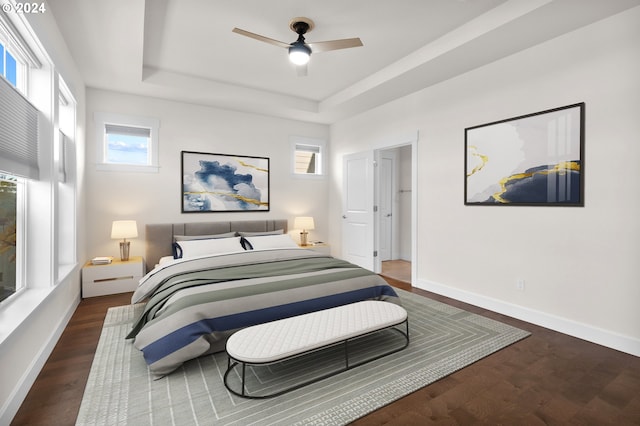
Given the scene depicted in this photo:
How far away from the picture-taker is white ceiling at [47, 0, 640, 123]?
2.66m

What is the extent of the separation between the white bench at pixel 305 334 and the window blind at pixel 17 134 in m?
1.70

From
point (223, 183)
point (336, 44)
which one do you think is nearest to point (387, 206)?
point (223, 183)

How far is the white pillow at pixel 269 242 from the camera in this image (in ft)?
14.3

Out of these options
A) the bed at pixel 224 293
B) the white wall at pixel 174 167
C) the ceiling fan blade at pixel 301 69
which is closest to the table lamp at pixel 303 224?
the white wall at pixel 174 167

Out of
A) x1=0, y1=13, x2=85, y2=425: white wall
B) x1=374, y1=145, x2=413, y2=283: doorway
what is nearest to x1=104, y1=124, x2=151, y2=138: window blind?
x1=0, y1=13, x2=85, y2=425: white wall

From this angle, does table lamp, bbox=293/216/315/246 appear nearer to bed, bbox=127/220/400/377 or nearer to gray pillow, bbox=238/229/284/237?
gray pillow, bbox=238/229/284/237

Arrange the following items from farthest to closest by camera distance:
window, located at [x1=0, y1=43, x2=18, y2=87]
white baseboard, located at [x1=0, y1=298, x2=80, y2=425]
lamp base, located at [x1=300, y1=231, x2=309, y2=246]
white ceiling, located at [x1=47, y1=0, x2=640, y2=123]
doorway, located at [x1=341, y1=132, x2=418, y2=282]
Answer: lamp base, located at [x1=300, y1=231, x2=309, y2=246] < doorway, located at [x1=341, y1=132, x2=418, y2=282] < white ceiling, located at [x1=47, y1=0, x2=640, y2=123] < window, located at [x1=0, y1=43, x2=18, y2=87] < white baseboard, located at [x1=0, y1=298, x2=80, y2=425]

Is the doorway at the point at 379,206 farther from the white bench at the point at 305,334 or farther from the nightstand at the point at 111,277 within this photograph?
the nightstand at the point at 111,277

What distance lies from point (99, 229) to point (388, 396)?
4.21m

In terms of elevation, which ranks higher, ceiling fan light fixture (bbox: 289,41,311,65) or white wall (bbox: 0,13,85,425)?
ceiling fan light fixture (bbox: 289,41,311,65)

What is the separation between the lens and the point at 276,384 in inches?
81.7

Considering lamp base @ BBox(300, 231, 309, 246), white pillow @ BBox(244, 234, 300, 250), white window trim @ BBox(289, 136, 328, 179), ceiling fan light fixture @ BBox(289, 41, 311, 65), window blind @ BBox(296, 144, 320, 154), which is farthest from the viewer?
window blind @ BBox(296, 144, 320, 154)

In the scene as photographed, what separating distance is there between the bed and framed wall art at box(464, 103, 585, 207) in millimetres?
1632

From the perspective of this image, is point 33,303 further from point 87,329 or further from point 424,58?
point 424,58
